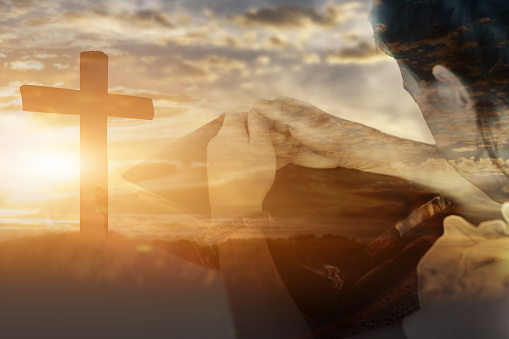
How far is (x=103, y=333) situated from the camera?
663 centimetres

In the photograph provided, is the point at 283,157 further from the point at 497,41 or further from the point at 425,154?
the point at 497,41

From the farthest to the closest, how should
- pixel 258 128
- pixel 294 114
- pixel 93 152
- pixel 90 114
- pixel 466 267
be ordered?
1. pixel 294 114
2. pixel 258 128
3. pixel 466 267
4. pixel 90 114
5. pixel 93 152

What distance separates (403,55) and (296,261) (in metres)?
3.28

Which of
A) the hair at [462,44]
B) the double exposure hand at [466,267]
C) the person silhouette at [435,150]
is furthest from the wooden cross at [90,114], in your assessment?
the double exposure hand at [466,267]

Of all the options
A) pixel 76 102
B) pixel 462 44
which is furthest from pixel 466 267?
pixel 76 102

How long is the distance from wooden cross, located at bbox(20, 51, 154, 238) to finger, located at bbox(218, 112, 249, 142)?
1570mm

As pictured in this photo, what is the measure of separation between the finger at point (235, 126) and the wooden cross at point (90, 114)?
1570mm

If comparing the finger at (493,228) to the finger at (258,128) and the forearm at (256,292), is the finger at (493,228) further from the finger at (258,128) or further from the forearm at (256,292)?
the finger at (258,128)

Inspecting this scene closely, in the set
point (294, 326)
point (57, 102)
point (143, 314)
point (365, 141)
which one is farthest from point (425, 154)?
point (57, 102)

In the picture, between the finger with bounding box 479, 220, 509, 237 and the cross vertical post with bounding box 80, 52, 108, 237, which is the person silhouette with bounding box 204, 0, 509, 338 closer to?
the finger with bounding box 479, 220, 509, 237

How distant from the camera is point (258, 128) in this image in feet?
27.9

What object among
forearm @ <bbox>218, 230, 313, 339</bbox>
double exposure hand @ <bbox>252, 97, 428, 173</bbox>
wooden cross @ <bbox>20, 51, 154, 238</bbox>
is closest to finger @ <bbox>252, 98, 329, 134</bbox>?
double exposure hand @ <bbox>252, 97, 428, 173</bbox>

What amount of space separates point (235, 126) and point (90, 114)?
2019mm

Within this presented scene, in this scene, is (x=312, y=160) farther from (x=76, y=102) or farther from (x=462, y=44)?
(x=76, y=102)
